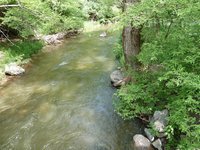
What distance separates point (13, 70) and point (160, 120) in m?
8.48

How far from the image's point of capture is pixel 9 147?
7.25 m

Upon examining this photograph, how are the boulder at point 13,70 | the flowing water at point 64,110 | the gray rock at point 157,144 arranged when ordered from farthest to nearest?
1. the boulder at point 13,70
2. the flowing water at point 64,110
3. the gray rock at point 157,144

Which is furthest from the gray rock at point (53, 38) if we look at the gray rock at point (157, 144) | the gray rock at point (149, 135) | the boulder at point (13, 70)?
the gray rock at point (157, 144)

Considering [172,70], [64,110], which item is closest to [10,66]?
[64,110]

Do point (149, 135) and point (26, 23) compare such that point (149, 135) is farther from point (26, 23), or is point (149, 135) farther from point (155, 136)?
point (26, 23)

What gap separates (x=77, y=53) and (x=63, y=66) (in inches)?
95.8

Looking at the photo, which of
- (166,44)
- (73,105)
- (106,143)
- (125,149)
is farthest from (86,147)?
(166,44)

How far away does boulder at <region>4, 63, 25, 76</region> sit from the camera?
41.7 feet

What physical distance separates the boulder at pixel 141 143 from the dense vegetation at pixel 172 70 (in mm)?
557

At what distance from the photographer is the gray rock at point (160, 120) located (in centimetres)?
648

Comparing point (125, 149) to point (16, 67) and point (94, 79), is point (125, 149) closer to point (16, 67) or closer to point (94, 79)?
point (94, 79)

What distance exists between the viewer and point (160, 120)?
6621mm

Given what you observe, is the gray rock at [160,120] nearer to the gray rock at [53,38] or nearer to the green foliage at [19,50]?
the green foliage at [19,50]

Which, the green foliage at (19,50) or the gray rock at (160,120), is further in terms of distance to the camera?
the green foliage at (19,50)
